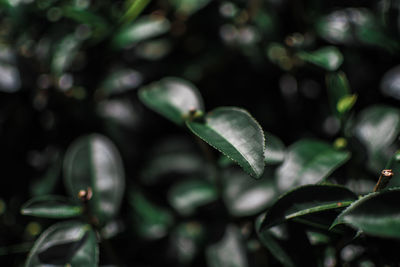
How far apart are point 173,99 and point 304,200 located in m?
0.35

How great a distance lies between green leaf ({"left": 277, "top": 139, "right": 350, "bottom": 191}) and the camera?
2.17 feet

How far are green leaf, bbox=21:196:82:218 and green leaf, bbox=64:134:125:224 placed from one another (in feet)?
0.26

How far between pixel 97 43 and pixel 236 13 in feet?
1.28

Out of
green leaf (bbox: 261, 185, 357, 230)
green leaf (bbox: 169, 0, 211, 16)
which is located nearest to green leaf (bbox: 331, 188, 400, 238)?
green leaf (bbox: 261, 185, 357, 230)

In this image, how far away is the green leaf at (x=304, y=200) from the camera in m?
0.57

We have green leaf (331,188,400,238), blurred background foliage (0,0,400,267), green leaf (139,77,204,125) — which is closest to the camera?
green leaf (331,188,400,238)

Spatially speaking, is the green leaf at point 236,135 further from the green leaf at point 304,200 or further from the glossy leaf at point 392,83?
the glossy leaf at point 392,83

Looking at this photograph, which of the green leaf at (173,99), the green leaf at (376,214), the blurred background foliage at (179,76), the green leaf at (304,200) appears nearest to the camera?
the green leaf at (376,214)

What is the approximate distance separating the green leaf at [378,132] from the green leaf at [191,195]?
13.9 inches

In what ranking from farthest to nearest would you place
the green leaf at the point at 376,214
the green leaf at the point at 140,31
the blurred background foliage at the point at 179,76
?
the green leaf at the point at 140,31 < the blurred background foliage at the point at 179,76 < the green leaf at the point at 376,214

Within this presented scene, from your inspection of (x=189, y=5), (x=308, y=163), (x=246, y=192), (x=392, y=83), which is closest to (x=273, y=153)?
(x=308, y=163)

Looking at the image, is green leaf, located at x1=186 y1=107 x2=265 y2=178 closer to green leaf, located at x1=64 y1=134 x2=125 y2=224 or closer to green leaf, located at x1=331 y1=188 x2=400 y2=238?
green leaf, located at x1=331 y1=188 x2=400 y2=238

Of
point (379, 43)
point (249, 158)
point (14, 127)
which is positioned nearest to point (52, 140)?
point (14, 127)

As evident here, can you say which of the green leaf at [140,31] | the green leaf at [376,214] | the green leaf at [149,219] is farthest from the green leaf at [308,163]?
the green leaf at [140,31]
